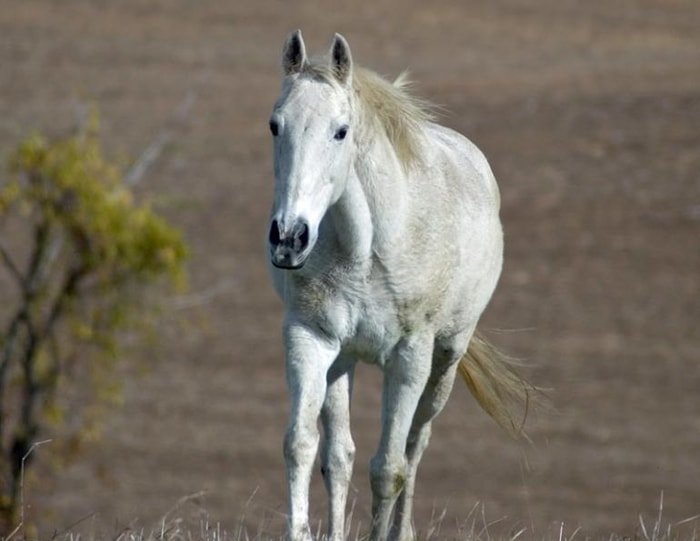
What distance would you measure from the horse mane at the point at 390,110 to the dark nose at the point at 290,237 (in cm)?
66

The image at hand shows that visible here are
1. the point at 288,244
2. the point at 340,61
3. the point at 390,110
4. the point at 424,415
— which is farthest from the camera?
the point at 424,415

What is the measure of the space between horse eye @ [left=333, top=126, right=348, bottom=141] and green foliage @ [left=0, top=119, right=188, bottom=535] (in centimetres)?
1098

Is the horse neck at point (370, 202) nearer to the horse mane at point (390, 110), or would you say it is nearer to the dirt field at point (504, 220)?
the horse mane at point (390, 110)

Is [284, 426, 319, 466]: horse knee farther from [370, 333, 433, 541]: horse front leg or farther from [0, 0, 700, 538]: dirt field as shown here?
[0, 0, 700, 538]: dirt field

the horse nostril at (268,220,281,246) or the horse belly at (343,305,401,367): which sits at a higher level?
the horse nostril at (268,220,281,246)

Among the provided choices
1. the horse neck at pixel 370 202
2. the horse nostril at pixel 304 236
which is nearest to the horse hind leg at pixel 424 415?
the horse neck at pixel 370 202

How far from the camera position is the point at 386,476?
5.92 metres

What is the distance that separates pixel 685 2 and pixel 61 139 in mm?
25479

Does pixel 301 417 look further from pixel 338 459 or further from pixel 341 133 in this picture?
pixel 341 133

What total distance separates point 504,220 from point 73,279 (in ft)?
31.8

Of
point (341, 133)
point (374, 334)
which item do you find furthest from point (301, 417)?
point (341, 133)

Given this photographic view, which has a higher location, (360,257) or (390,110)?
(390,110)

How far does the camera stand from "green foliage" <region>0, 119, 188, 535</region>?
639 inches

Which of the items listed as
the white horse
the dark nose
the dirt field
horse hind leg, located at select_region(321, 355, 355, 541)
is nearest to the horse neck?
the white horse
